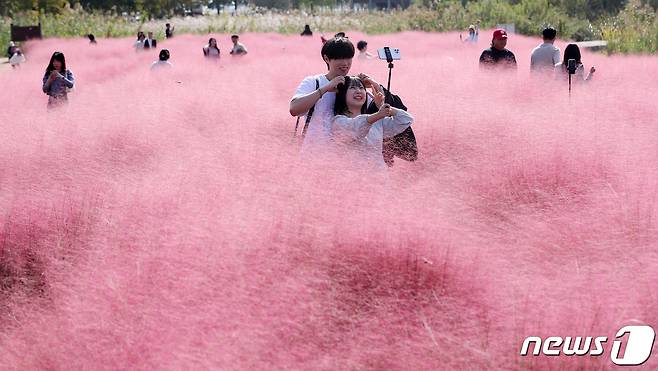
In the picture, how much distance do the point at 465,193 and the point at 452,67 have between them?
1040cm

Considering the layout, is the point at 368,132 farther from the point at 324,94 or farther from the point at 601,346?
the point at 601,346

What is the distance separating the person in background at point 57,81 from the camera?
33.6ft

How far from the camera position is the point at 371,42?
29.5m

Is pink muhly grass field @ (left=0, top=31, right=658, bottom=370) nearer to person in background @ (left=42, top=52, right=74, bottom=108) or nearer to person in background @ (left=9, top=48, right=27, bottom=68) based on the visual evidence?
person in background @ (left=42, top=52, right=74, bottom=108)

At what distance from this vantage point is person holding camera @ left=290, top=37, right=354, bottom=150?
200 inches

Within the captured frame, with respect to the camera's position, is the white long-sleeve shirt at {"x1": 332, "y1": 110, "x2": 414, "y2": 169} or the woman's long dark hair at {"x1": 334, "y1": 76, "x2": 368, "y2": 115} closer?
the white long-sleeve shirt at {"x1": 332, "y1": 110, "x2": 414, "y2": 169}

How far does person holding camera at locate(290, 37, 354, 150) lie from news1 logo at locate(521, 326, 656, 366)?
73.8 inches

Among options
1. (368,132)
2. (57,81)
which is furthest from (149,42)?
(368,132)

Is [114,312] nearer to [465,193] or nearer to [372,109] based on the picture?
[372,109]

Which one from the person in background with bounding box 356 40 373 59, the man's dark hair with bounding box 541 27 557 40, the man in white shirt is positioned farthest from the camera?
the person in background with bounding box 356 40 373 59

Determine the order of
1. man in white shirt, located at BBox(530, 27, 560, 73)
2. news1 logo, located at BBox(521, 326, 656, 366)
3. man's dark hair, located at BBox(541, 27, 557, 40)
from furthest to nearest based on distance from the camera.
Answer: man in white shirt, located at BBox(530, 27, 560, 73) → man's dark hair, located at BBox(541, 27, 557, 40) → news1 logo, located at BBox(521, 326, 656, 366)

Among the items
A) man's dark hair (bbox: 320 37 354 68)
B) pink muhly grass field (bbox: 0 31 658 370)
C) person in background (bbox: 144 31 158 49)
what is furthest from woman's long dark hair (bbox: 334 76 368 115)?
person in background (bbox: 144 31 158 49)

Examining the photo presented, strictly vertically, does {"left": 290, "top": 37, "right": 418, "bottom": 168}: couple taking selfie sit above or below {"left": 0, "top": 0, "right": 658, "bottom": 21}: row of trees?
above

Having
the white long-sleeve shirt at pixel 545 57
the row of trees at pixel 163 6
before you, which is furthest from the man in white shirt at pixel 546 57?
the row of trees at pixel 163 6
